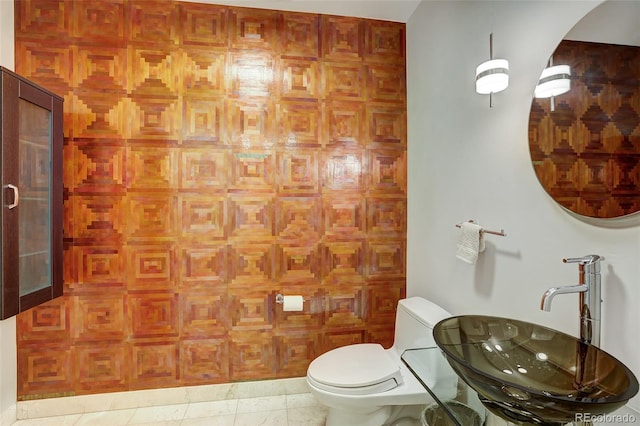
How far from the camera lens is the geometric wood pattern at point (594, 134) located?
0.85 metres

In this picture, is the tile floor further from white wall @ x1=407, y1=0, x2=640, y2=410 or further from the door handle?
the door handle

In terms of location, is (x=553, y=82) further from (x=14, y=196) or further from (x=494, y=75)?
(x=14, y=196)

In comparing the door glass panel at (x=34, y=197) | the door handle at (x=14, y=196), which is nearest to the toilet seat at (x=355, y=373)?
the door glass panel at (x=34, y=197)

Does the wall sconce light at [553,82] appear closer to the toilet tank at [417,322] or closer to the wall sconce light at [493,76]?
the wall sconce light at [493,76]

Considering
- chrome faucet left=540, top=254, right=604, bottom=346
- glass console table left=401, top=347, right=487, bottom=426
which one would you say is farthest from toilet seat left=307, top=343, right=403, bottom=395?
chrome faucet left=540, top=254, right=604, bottom=346

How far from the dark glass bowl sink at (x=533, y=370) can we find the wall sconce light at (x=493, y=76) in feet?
3.21

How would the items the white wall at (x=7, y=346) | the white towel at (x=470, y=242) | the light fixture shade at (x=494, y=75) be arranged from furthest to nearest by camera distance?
the white wall at (x=7, y=346)
the white towel at (x=470, y=242)
the light fixture shade at (x=494, y=75)

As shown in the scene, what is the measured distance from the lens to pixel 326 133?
2.09 meters

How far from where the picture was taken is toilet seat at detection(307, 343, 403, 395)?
1.43 m

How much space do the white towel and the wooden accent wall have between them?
0.71 m

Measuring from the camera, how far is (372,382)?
144cm

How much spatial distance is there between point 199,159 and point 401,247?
1567mm

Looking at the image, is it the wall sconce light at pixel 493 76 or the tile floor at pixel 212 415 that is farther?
the tile floor at pixel 212 415

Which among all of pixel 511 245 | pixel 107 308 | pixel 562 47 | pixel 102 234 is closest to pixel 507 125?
pixel 562 47
